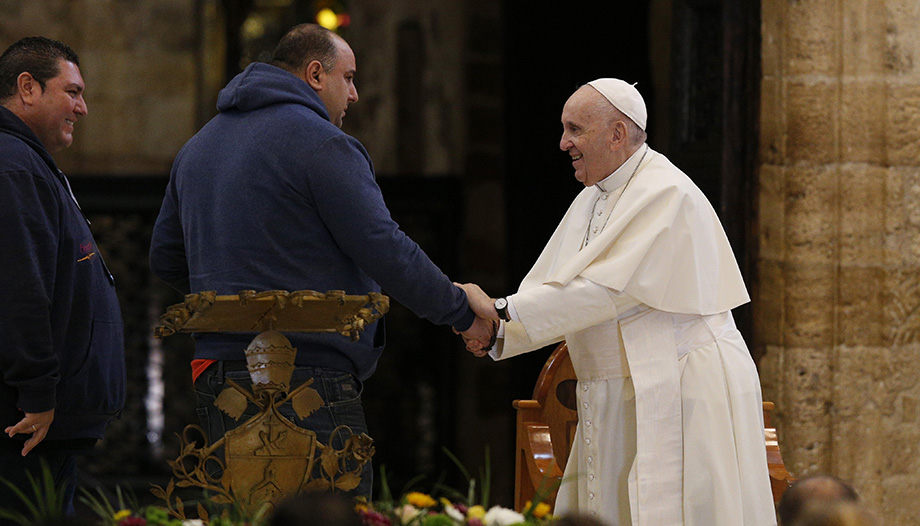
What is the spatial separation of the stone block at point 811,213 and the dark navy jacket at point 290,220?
84.3 inches

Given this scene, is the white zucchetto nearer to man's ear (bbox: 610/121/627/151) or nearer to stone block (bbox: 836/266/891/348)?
man's ear (bbox: 610/121/627/151)

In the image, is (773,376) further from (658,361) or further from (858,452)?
(658,361)

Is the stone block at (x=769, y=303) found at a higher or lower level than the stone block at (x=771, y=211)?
lower

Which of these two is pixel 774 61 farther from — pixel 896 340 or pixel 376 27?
pixel 376 27

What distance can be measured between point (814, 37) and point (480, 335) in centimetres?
217

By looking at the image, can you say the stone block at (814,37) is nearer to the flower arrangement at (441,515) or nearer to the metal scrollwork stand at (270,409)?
the metal scrollwork stand at (270,409)

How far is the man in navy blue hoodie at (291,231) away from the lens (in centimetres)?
351

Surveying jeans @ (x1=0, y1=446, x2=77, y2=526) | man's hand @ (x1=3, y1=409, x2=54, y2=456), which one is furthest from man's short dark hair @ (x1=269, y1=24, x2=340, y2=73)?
jeans @ (x1=0, y1=446, x2=77, y2=526)

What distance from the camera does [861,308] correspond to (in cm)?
527

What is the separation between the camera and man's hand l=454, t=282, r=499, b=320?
13.3 feet

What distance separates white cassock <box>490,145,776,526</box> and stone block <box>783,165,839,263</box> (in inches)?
42.7

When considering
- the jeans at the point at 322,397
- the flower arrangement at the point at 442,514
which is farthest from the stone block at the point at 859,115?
the flower arrangement at the point at 442,514

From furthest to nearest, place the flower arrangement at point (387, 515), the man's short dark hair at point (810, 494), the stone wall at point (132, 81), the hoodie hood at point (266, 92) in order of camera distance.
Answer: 1. the stone wall at point (132, 81)
2. the hoodie hood at point (266, 92)
3. the man's short dark hair at point (810, 494)
4. the flower arrangement at point (387, 515)

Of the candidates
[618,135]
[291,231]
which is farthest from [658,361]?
[291,231]
